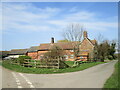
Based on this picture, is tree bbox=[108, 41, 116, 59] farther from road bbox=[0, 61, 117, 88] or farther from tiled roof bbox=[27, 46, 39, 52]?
road bbox=[0, 61, 117, 88]

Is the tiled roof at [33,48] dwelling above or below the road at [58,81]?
above

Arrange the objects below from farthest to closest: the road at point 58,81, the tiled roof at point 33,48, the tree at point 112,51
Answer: the tiled roof at point 33,48 → the tree at point 112,51 → the road at point 58,81

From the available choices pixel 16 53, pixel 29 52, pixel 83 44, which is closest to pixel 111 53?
pixel 83 44

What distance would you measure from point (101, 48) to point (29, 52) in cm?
3099

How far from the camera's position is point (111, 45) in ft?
198

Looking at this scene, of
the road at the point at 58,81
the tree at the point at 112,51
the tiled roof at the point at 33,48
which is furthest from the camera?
the tiled roof at the point at 33,48

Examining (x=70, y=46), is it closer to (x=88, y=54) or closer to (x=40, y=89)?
(x=88, y=54)

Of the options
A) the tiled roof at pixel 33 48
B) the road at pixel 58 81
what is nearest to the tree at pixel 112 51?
the tiled roof at pixel 33 48

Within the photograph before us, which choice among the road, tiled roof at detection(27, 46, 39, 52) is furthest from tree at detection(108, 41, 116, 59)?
the road

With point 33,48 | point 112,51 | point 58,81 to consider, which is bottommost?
point 58,81

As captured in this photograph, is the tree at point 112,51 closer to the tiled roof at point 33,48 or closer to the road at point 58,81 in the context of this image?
the tiled roof at point 33,48

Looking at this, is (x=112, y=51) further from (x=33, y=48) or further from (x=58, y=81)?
(x=58, y=81)

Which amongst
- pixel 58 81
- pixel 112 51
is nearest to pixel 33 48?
pixel 112 51

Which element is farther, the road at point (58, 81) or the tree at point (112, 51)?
the tree at point (112, 51)
